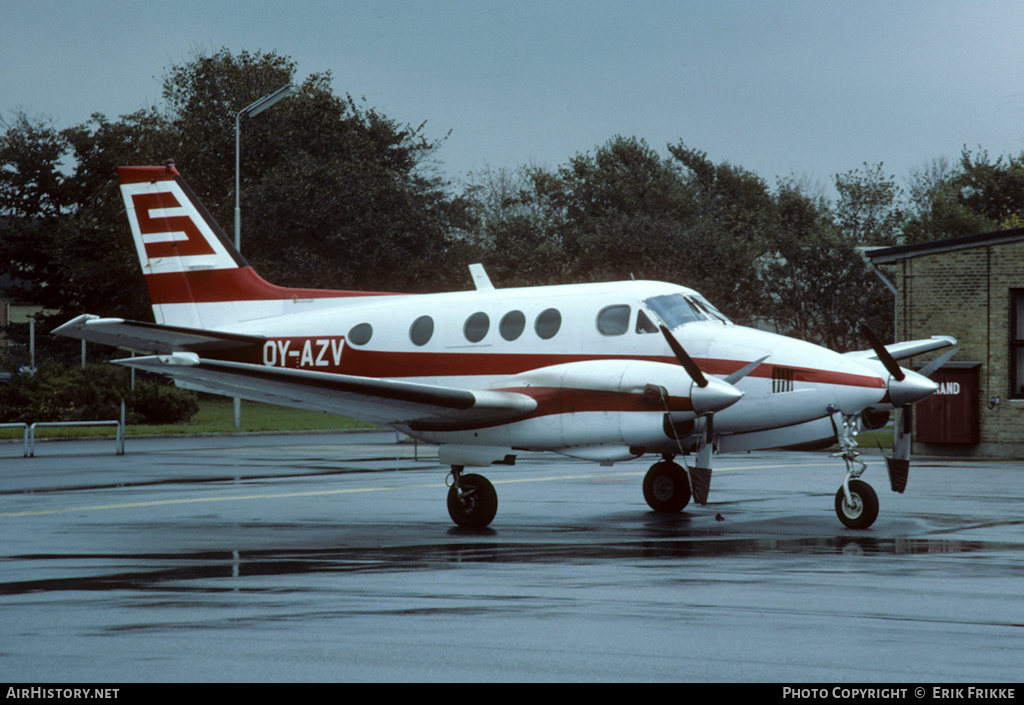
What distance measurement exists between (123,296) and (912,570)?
200 ft

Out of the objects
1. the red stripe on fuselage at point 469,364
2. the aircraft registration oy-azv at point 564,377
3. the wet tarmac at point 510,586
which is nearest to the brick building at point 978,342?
the wet tarmac at point 510,586

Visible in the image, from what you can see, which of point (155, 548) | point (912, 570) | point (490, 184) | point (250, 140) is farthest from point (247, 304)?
point (490, 184)

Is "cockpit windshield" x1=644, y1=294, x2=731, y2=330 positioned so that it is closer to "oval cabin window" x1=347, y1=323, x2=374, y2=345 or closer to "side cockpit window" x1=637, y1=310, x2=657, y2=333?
"side cockpit window" x1=637, y1=310, x2=657, y2=333

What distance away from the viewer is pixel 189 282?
18.3 meters

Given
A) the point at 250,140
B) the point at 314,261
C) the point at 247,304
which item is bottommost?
the point at 247,304

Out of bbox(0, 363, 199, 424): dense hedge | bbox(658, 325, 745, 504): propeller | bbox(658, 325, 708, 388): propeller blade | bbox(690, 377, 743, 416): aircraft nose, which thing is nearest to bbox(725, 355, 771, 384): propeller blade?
bbox(658, 325, 745, 504): propeller

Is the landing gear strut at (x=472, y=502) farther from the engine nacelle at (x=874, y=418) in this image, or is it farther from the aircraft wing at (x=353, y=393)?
the engine nacelle at (x=874, y=418)

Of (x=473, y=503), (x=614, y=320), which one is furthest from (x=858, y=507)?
(x=473, y=503)

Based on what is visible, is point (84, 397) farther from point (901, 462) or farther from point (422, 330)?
point (901, 462)

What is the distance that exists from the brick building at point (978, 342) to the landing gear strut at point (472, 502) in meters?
17.9

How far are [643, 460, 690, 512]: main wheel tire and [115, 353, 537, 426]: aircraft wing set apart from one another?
3015 mm

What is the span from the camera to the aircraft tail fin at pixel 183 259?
18.1 meters

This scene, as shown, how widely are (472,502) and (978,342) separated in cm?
1888
